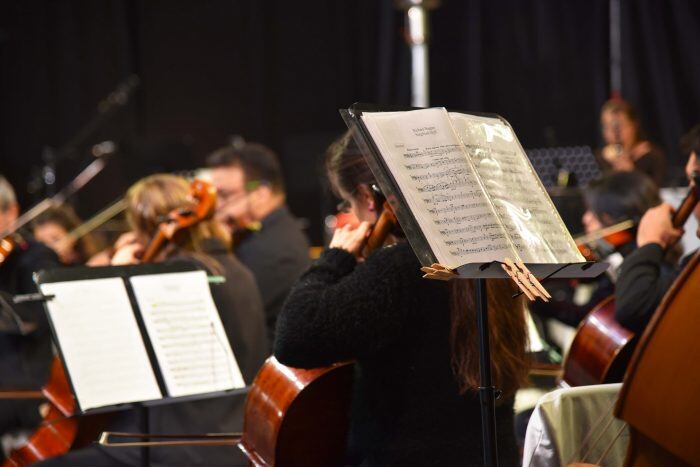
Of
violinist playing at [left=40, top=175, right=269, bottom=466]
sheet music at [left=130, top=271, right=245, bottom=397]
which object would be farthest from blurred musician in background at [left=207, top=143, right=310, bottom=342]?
sheet music at [left=130, top=271, right=245, bottom=397]

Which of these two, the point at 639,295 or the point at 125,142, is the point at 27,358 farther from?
the point at 125,142

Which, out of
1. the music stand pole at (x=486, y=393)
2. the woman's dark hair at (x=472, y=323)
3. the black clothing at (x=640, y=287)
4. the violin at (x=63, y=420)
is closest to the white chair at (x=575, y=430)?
the music stand pole at (x=486, y=393)

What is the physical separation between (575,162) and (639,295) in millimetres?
3159

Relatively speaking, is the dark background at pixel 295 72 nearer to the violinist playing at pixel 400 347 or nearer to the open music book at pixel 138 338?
the open music book at pixel 138 338

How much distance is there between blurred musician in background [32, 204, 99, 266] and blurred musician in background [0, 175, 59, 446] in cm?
120

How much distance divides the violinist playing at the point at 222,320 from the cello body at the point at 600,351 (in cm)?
94

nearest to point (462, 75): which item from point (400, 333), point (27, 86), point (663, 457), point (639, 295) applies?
point (27, 86)

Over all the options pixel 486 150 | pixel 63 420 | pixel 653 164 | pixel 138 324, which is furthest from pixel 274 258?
pixel 653 164

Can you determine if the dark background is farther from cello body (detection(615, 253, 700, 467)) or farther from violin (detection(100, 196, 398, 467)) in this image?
cello body (detection(615, 253, 700, 467))

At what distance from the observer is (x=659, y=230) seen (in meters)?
2.44

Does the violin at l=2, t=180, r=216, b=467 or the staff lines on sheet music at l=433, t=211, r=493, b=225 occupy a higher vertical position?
the staff lines on sheet music at l=433, t=211, r=493, b=225

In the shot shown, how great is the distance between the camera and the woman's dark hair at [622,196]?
9.62 ft

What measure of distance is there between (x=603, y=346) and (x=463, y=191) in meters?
1.18

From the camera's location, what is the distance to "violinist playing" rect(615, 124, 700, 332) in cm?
233
